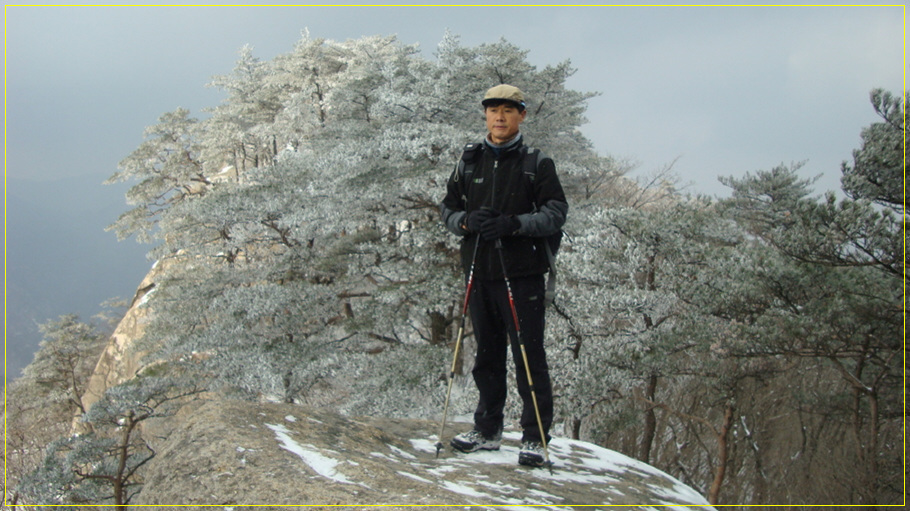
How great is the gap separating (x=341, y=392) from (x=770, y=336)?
11825 mm

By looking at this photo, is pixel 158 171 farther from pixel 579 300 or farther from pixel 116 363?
pixel 579 300

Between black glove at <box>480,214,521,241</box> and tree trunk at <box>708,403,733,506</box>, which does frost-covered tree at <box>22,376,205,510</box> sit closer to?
tree trunk at <box>708,403,733,506</box>

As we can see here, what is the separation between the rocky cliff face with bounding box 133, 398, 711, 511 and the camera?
8.57 feet

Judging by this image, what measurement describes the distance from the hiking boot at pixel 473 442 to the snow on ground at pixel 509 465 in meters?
0.05

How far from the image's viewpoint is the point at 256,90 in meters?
25.7

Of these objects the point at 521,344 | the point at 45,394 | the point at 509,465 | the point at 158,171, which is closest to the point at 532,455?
the point at 509,465

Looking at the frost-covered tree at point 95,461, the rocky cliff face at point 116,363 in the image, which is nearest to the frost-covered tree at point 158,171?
the rocky cliff face at point 116,363

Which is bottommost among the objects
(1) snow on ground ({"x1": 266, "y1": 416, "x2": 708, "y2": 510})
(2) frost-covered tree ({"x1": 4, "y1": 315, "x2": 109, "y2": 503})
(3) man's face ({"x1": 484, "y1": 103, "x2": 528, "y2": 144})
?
(2) frost-covered tree ({"x1": 4, "y1": 315, "x2": 109, "y2": 503})

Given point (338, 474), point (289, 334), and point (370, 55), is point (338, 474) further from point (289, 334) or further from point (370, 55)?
point (370, 55)

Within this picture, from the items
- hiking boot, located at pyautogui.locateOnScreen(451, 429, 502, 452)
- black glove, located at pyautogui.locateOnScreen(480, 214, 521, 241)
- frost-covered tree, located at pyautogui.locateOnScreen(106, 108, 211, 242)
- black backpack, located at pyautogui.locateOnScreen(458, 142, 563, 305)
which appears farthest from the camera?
frost-covered tree, located at pyautogui.locateOnScreen(106, 108, 211, 242)

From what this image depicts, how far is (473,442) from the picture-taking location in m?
4.00

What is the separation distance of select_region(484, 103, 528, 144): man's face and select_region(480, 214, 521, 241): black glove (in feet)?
1.75

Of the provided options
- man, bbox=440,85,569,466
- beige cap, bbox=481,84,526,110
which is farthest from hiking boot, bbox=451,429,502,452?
beige cap, bbox=481,84,526,110

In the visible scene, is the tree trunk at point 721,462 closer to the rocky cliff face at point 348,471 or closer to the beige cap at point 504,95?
the rocky cliff face at point 348,471
